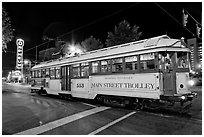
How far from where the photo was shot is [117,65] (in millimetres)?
9406

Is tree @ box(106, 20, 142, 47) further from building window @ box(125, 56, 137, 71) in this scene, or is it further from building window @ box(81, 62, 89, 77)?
building window @ box(125, 56, 137, 71)

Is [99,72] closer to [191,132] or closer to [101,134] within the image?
[101,134]

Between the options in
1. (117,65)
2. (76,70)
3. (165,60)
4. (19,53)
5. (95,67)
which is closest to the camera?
(165,60)

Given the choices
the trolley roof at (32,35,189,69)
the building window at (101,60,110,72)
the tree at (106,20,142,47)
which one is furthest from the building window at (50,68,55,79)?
the tree at (106,20,142,47)

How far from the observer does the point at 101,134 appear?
5.48 meters

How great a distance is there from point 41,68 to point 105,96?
28.2 ft

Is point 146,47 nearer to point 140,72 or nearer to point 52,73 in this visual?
point 140,72

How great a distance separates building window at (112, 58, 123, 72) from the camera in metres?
9.22

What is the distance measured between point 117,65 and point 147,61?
175 centimetres

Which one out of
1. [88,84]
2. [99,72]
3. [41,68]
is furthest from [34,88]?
[99,72]

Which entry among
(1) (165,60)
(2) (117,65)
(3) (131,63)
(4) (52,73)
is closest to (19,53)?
(4) (52,73)

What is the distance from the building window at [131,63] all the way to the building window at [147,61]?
370 mm

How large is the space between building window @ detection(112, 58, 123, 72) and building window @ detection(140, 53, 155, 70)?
1209 mm

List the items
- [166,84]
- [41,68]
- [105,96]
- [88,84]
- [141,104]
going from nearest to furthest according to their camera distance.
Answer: [166,84], [141,104], [105,96], [88,84], [41,68]
